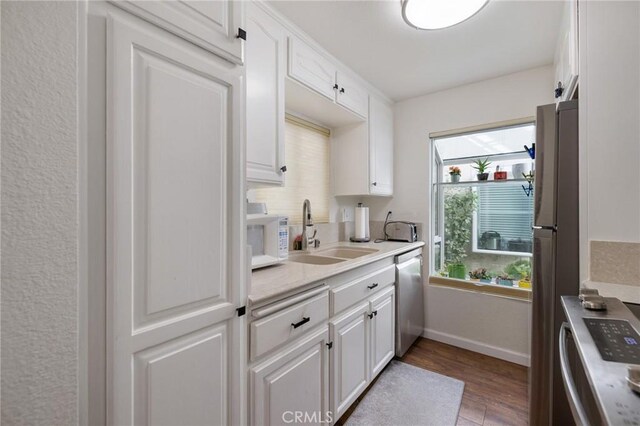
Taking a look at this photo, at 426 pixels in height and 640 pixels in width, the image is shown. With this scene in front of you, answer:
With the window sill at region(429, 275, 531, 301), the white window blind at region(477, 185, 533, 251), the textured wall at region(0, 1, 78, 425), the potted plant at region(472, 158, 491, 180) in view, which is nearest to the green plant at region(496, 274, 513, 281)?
the window sill at region(429, 275, 531, 301)

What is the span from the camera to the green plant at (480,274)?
8.28ft

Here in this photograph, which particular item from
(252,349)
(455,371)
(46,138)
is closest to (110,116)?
(46,138)

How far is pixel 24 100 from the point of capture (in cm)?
50

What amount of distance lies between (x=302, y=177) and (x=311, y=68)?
2.77 feet

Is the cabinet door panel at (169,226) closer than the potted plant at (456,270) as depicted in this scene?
Yes

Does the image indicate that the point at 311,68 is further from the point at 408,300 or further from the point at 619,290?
the point at 408,300

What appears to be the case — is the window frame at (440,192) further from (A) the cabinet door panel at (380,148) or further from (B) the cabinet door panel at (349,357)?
(B) the cabinet door panel at (349,357)

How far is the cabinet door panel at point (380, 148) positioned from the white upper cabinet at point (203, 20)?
174 centimetres

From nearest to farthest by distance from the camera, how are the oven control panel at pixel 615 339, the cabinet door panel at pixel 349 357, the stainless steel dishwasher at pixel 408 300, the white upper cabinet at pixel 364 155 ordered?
the oven control panel at pixel 615 339, the cabinet door panel at pixel 349 357, the stainless steel dishwasher at pixel 408 300, the white upper cabinet at pixel 364 155

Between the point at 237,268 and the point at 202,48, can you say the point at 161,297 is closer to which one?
the point at 237,268

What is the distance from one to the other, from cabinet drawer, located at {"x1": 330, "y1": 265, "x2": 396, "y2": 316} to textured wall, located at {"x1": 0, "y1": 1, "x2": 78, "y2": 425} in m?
1.10

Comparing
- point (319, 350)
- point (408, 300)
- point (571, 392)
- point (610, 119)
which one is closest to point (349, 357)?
point (319, 350)

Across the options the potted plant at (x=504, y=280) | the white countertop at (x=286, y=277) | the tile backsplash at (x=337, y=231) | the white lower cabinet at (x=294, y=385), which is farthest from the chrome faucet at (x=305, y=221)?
the potted plant at (x=504, y=280)

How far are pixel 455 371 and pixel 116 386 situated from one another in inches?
90.0
